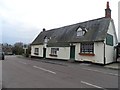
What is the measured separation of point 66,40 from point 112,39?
23.5 ft

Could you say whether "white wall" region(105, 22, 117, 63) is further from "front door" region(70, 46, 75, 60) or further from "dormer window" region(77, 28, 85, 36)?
"front door" region(70, 46, 75, 60)

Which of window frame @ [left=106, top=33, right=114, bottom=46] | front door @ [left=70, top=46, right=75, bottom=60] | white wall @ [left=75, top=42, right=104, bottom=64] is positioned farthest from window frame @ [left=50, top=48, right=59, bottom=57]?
window frame @ [left=106, top=33, right=114, bottom=46]

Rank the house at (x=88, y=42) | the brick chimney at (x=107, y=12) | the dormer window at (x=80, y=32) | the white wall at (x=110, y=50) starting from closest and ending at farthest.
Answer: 1. the house at (x=88, y=42)
2. the white wall at (x=110, y=50)
3. the brick chimney at (x=107, y=12)
4. the dormer window at (x=80, y=32)

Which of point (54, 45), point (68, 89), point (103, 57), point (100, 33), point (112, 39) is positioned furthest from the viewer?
point (54, 45)

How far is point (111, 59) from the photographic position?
77.9ft

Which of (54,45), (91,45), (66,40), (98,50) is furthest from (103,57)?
(54,45)

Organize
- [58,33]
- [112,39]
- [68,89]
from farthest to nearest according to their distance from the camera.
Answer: [58,33]
[112,39]
[68,89]

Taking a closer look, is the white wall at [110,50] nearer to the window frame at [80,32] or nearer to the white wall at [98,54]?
the white wall at [98,54]

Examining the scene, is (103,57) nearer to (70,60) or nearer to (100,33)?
(100,33)

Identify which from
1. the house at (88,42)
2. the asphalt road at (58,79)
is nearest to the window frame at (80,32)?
the house at (88,42)

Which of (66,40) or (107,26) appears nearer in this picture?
(107,26)

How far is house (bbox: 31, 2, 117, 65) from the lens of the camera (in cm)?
2211

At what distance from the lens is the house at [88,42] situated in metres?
22.1

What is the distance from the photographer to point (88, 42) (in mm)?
23469
